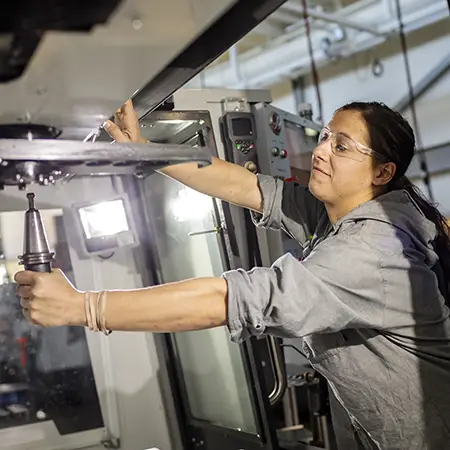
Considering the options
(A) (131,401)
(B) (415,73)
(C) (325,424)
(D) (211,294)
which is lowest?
(C) (325,424)

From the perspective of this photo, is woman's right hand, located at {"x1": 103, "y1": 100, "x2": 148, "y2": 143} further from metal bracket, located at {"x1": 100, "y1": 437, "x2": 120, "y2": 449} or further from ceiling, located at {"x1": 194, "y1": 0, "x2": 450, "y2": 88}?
ceiling, located at {"x1": 194, "y1": 0, "x2": 450, "y2": 88}

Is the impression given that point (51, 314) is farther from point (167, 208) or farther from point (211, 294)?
point (167, 208)

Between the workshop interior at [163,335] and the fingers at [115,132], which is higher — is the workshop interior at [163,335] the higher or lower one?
the lower one

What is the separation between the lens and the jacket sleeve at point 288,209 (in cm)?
162

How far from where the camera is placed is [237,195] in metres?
1.62

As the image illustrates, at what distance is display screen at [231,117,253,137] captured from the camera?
75.3 inches

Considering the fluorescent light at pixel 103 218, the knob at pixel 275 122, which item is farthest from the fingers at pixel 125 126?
the fluorescent light at pixel 103 218

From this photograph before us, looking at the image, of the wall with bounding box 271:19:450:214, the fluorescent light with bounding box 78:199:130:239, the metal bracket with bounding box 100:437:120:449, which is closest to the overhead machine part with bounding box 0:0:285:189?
the fluorescent light with bounding box 78:199:130:239

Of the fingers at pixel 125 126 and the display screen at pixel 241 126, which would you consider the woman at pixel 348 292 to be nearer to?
the fingers at pixel 125 126

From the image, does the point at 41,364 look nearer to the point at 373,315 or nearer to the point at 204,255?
the point at 204,255

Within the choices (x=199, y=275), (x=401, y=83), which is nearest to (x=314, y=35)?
(x=401, y=83)

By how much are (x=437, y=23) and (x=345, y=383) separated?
2630 millimetres

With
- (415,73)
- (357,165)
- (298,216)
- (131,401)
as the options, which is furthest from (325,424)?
(415,73)

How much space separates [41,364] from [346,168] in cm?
136
